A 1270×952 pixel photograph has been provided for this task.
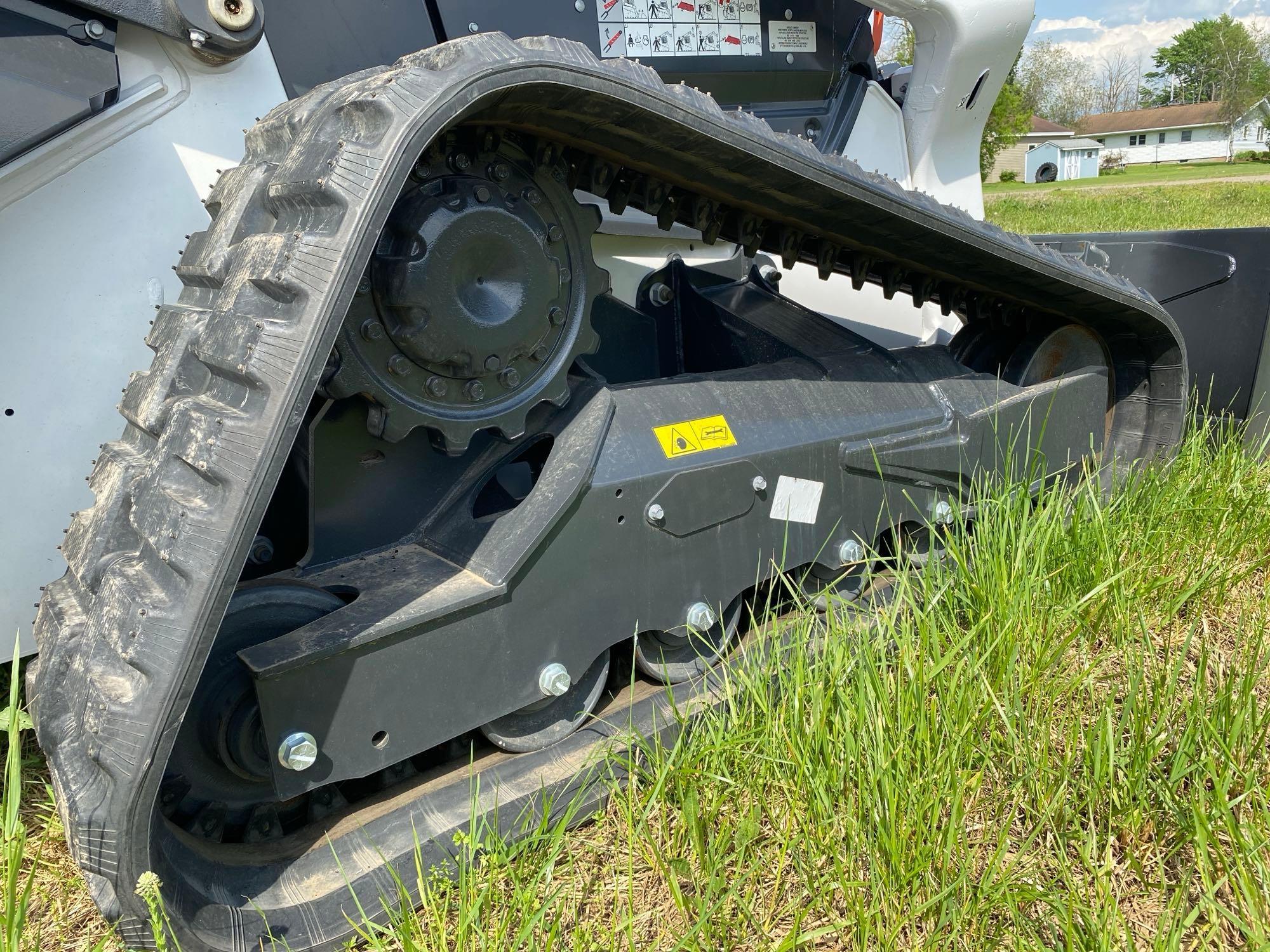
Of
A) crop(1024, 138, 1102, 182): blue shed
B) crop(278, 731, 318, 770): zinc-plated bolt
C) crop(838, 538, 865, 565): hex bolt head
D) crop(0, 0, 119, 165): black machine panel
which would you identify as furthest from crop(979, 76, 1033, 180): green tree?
crop(278, 731, 318, 770): zinc-plated bolt

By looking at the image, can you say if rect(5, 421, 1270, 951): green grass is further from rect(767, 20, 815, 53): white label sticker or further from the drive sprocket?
rect(767, 20, 815, 53): white label sticker

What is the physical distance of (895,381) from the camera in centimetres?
228

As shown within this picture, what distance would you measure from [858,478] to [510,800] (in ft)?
3.12

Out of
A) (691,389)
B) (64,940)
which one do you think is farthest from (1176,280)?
(64,940)

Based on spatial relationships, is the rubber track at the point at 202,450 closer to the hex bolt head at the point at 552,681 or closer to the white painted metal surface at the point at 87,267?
the white painted metal surface at the point at 87,267

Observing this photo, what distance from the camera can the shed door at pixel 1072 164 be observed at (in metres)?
61.8

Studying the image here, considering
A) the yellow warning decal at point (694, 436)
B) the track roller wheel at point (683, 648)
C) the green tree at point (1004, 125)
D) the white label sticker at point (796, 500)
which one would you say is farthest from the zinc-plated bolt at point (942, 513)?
the green tree at point (1004, 125)

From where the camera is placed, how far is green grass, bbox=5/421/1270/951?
1429mm

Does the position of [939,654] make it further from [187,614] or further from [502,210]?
[187,614]

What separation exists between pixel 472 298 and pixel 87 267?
1.88 ft

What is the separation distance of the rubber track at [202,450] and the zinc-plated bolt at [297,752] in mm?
234

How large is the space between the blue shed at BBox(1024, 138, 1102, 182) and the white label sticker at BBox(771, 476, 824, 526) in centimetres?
6165

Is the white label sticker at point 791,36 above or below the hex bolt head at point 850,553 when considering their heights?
above

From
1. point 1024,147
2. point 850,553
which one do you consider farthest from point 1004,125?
point 850,553
